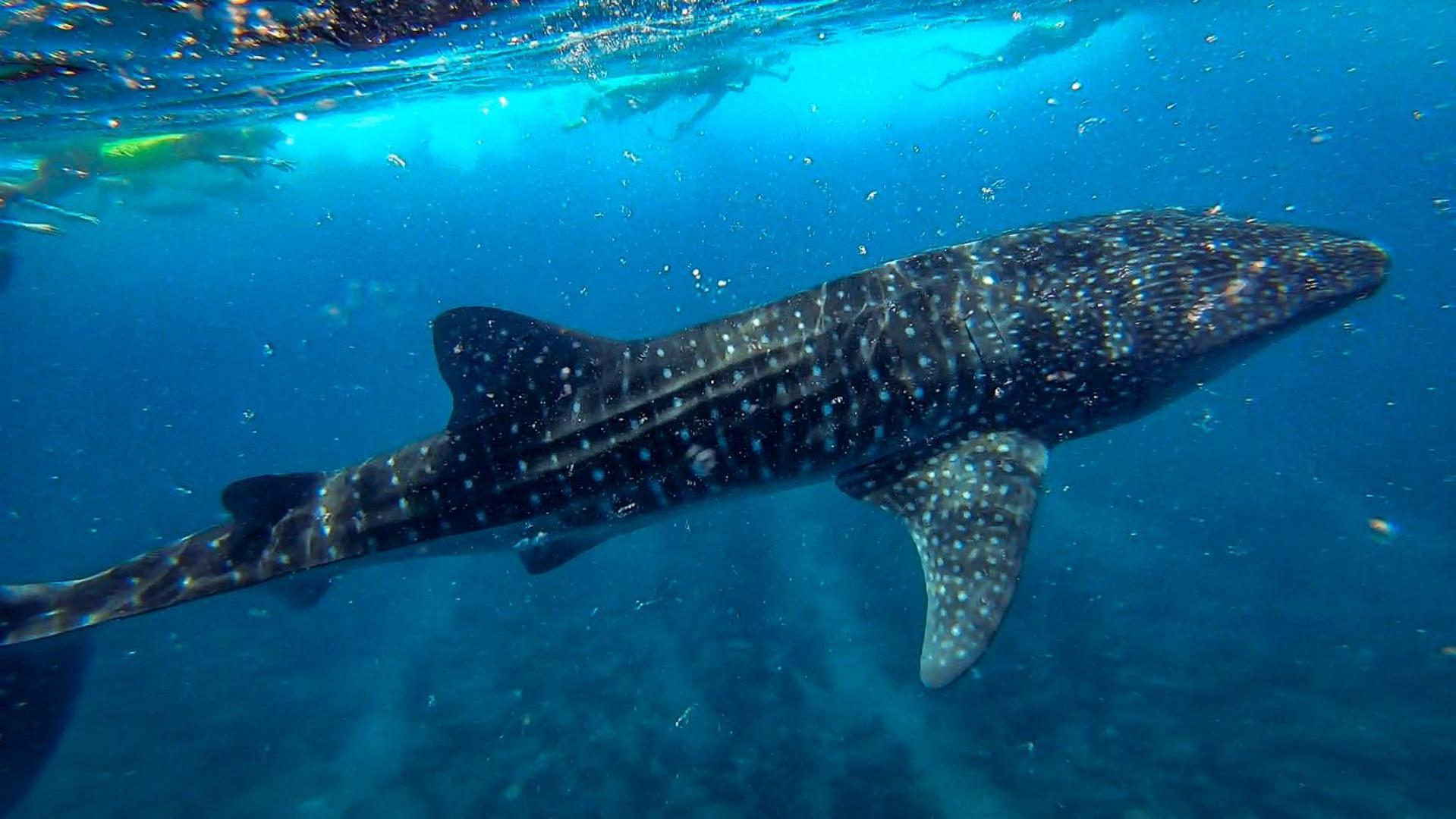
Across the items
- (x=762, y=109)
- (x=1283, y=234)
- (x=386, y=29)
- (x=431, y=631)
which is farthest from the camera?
(x=762, y=109)

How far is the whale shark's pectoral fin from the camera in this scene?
4.56 metres

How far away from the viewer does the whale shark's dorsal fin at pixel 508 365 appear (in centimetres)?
509

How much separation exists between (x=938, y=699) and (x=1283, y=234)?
778 cm

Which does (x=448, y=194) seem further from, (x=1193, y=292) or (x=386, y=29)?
(x=1193, y=292)

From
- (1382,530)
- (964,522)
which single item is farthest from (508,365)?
(1382,530)

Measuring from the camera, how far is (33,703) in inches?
226

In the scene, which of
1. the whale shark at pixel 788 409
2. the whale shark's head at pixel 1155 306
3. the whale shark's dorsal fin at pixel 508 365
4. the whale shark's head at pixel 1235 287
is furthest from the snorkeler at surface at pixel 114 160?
the whale shark's head at pixel 1235 287

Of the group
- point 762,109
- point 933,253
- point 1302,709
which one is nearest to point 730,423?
point 933,253

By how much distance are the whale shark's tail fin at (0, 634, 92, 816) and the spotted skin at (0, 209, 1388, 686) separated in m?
0.44

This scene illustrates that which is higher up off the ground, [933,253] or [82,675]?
[933,253]

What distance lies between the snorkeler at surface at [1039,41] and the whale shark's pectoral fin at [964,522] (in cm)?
3030

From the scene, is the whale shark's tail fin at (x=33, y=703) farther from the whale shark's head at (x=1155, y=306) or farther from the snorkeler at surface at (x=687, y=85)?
the snorkeler at surface at (x=687, y=85)

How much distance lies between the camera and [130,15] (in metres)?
10.1

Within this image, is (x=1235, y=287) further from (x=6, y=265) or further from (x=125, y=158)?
(x=125, y=158)
